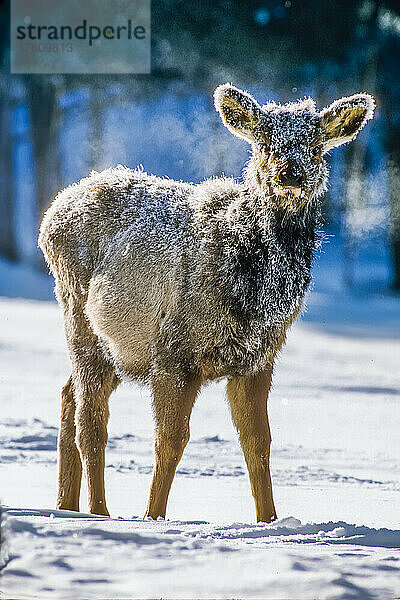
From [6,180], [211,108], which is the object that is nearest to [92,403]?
[211,108]

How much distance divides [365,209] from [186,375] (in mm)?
10028

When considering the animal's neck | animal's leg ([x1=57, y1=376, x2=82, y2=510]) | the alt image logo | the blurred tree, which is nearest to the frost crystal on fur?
the animal's neck

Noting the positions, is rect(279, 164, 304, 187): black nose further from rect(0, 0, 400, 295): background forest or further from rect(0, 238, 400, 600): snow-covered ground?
rect(0, 0, 400, 295): background forest

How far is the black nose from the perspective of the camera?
3.40 meters

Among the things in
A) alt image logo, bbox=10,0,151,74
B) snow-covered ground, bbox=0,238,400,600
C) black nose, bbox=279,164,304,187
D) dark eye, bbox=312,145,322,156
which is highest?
alt image logo, bbox=10,0,151,74

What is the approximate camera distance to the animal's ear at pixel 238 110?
12.0 feet

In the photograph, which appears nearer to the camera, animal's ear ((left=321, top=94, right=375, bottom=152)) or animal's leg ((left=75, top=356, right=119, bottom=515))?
animal's ear ((left=321, top=94, right=375, bottom=152))

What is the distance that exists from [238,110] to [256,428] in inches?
49.6

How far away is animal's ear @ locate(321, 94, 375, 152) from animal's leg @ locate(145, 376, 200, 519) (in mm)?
1093

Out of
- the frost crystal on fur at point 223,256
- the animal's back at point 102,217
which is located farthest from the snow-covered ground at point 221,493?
the animal's back at point 102,217

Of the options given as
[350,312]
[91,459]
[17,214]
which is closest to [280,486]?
[91,459]

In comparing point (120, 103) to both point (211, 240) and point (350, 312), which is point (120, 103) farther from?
point (211, 240)

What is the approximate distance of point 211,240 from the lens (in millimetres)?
3631

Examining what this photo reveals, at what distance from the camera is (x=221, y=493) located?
4496 millimetres
